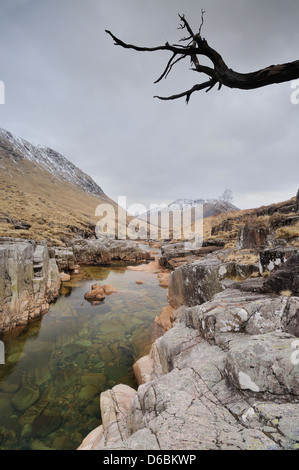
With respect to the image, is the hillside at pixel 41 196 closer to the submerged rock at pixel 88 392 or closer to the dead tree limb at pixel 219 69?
the submerged rock at pixel 88 392

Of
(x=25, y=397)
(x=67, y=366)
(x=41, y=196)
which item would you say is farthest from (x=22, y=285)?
(x=41, y=196)

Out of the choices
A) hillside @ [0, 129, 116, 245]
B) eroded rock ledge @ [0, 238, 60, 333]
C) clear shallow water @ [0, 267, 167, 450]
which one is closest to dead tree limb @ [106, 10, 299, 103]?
clear shallow water @ [0, 267, 167, 450]

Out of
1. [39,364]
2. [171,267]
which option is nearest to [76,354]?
[39,364]

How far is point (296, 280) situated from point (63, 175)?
172658mm

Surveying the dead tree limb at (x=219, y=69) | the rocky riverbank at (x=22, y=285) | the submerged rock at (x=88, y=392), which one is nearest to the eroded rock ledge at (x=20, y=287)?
the rocky riverbank at (x=22, y=285)

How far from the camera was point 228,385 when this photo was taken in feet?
9.41

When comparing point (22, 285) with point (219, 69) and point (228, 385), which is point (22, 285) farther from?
point (219, 69)

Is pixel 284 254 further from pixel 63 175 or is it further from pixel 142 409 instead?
pixel 63 175

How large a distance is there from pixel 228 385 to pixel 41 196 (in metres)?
89.5

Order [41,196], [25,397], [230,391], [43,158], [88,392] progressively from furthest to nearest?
[43,158]
[41,196]
[88,392]
[25,397]
[230,391]

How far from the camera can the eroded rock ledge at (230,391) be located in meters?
2.06

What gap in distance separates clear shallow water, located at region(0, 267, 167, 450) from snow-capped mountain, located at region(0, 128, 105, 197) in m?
127

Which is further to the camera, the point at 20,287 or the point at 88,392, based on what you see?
→ the point at 20,287

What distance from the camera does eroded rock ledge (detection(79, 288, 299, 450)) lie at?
6.77ft
